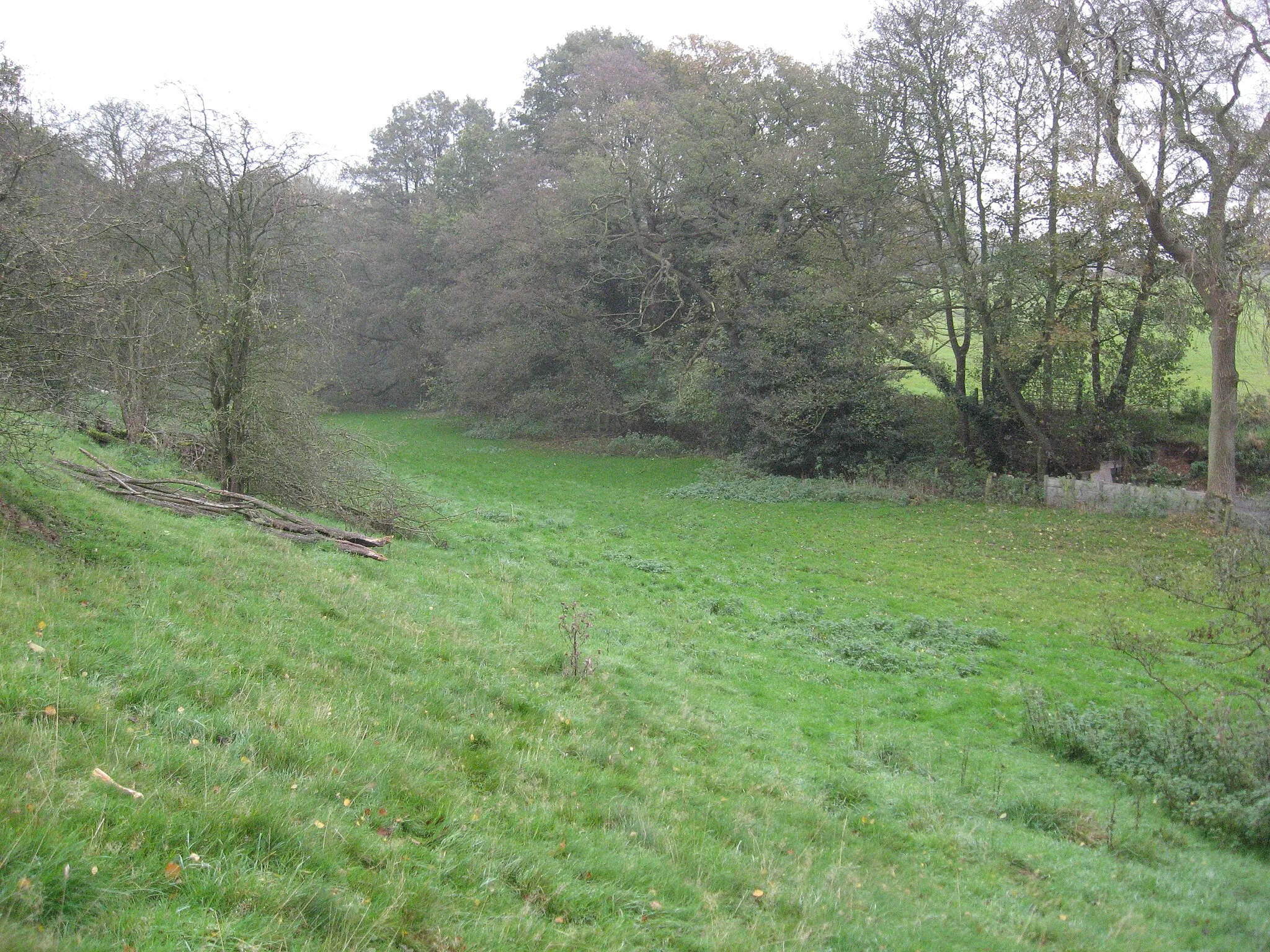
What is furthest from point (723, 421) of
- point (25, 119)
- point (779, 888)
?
point (779, 888)

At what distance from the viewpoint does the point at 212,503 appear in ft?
37.6

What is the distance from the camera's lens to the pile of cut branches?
1107 cm

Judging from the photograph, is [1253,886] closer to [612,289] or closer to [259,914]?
[259,914]

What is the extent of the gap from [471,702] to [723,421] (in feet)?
83.5

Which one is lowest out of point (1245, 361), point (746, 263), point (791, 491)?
point (791, 491)

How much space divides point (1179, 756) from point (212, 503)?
11.9 metres

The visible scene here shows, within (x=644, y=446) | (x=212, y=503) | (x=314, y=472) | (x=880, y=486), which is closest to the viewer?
(x=212, y=503)

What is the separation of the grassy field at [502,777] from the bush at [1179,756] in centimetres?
24

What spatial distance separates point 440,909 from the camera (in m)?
3.32

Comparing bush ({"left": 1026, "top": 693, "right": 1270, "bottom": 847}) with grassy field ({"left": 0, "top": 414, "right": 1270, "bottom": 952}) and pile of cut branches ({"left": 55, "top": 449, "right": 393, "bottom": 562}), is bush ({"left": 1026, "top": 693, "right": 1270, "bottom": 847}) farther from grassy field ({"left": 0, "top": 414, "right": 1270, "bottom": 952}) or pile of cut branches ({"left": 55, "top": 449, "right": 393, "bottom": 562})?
pile of cut branches ({"left": 55, "top": 449, "right": 393, "bottom": 562})

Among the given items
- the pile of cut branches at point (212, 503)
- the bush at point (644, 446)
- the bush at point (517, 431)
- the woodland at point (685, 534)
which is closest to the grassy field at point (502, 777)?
the woodland at point (685, 534)

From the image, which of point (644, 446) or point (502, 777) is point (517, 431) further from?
point (502, 777)

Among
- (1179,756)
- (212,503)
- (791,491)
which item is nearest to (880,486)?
(791,491)

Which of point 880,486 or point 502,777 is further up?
point 880,486
